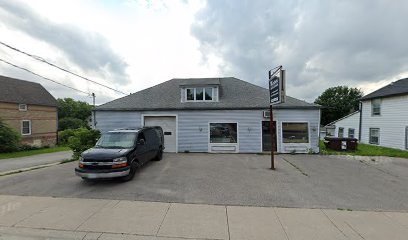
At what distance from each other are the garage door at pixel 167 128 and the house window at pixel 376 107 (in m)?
18.7

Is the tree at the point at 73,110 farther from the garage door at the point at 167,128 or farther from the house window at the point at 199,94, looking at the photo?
the house window at the point at 199,94

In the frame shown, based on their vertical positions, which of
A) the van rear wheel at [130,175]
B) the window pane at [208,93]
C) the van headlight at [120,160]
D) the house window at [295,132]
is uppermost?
the window pane at [208,93]

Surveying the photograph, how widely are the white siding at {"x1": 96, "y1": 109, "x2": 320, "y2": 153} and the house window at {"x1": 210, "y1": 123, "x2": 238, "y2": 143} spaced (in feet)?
0.89

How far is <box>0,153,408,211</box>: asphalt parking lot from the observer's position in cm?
556

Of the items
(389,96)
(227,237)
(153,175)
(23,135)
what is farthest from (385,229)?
(23,135)

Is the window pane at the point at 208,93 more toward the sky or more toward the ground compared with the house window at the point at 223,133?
more toward the sky

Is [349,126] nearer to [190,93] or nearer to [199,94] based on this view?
[199,94]

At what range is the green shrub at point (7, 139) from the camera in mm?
19016

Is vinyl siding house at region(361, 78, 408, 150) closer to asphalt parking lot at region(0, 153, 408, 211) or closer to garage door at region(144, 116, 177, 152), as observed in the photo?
asphalt parking lot at region(0, 153, 408, 211)

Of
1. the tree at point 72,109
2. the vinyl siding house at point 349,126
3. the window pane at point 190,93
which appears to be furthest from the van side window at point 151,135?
the tree at point 72,109

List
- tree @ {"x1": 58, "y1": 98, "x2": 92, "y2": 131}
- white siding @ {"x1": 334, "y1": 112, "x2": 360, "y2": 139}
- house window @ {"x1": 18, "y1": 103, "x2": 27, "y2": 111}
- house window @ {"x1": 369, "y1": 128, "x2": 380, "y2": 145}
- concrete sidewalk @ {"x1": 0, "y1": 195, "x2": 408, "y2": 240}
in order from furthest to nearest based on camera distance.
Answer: tree @ {"x1": 58, "y1": 98, "x2": 92, "y2": 131}
house window @ {"x1": 18, "y1": 103, "x2": 27, "y2": 111}
white siding @ {"x1": 334, "y1": 112, "x2": 360, "y2": 139}
house window @ {"x1": 369, "y1": 128, "x2": 380, "y2": 145}
concrete sidewalk @ {"x1": 0, "y1": 195, "x2": 408, "y2": 240}

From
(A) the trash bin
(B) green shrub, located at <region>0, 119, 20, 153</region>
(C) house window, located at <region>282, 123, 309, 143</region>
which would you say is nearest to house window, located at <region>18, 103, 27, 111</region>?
(B) green shrub, located at <region>0, 119, 20, 153</region>

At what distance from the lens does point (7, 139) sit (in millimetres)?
19266

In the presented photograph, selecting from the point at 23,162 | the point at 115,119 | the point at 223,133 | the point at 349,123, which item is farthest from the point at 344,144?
the point at 23,162
